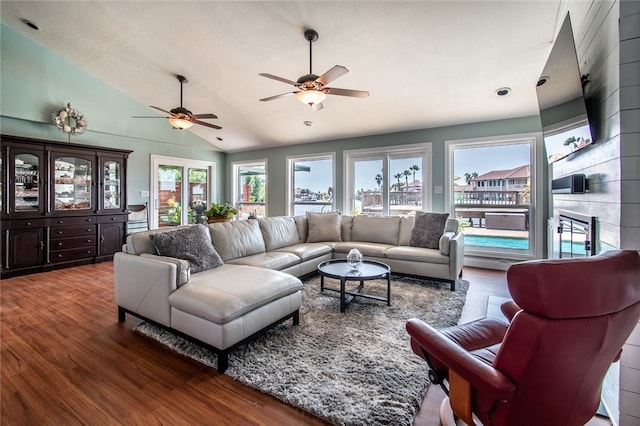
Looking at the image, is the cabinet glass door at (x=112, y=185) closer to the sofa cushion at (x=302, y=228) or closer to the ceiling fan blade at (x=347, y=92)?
the sofa cushion at (x=302, y=228)

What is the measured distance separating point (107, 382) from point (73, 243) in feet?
13.1

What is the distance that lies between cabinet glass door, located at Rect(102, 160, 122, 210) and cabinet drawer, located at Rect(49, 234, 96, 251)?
23.8 inches

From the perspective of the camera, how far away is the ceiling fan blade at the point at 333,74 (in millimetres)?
2483

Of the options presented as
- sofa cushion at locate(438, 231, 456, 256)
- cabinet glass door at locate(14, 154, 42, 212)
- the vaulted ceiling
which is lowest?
sofa cushion at locate(438, 231, 456, 256)

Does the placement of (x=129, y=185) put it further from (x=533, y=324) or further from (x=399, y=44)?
(x=533, y=324)

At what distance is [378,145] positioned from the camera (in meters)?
5.52

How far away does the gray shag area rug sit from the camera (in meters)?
1.57

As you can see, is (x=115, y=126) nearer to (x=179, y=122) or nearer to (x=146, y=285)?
(x=179, y=122)

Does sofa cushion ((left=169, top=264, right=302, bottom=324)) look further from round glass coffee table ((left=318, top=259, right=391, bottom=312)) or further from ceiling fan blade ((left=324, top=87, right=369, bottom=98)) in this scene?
ceiling fan blade ((left=324, top=87, right=369, bottom=98))

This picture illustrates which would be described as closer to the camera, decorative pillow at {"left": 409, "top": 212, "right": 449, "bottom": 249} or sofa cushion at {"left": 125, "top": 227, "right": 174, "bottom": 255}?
sofa cushion at {"left": 125, "top": 227, "right": 174, "bottom": 255}

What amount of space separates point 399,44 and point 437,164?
7.78 feet

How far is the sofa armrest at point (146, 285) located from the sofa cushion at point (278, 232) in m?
1.68

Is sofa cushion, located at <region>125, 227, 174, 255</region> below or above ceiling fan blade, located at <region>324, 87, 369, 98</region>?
below

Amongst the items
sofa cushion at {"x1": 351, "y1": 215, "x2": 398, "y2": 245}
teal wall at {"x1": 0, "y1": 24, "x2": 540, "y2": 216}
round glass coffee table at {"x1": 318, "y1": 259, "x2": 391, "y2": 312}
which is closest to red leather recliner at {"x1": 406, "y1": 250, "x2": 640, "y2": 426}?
round glass coffee table at {"x1": 318, "y1": 259, "x2": 391, "y2": 312}
